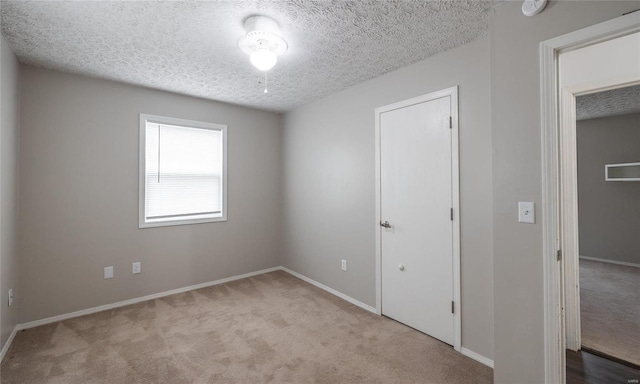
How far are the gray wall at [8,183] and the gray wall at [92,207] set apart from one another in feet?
0.51

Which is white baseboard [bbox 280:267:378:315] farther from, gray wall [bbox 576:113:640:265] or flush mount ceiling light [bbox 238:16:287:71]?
gray wall [bbox 576:113:640:265]

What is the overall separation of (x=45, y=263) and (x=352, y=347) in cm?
314

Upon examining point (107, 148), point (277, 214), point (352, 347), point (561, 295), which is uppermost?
point (107, 148)

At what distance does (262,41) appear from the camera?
2.02 m

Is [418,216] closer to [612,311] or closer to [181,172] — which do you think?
[612,311]

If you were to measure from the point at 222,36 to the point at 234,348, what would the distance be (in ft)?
8.39

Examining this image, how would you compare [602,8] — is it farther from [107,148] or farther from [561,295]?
[107,148]

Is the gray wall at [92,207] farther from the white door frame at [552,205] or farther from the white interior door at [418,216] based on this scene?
the white door frame at [552,205]

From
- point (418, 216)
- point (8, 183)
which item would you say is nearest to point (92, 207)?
point (8, 183)

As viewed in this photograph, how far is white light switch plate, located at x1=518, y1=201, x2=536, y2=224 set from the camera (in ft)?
5.40

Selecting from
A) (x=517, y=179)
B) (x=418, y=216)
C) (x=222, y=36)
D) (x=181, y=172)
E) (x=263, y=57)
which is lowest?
(x=418, y=216)

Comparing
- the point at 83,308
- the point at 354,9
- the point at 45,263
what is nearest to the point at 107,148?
the point at 45,263

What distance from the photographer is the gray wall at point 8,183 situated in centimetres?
218

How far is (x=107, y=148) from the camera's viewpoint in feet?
10.2
